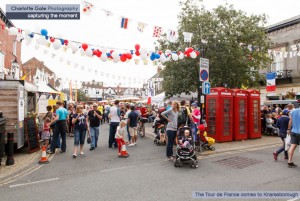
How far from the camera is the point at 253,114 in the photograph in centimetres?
1243

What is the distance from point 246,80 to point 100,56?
39.5ft

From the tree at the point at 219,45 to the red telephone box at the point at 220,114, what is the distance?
4770 millimetres

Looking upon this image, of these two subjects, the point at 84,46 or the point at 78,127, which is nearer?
the point at 78,127

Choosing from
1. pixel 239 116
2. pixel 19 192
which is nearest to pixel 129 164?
pixel 19 192

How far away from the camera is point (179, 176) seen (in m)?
6.07

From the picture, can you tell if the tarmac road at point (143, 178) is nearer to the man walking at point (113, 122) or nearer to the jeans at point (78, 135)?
the jeans at point (78, 135)

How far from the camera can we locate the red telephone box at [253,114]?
1230 centimetres

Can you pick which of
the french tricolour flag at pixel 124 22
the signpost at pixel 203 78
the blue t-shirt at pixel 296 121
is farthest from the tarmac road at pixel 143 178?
the french tricolour flag at pixel 124 22

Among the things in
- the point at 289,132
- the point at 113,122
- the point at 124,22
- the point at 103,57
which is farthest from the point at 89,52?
the point at 289,132

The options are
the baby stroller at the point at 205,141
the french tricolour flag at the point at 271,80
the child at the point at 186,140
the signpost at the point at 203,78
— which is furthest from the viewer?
the french tricolour flag at the point at 271,80

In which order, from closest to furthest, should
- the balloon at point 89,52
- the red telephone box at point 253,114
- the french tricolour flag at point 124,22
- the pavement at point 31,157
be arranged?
the pavement at point 31,157 < the french tricolour flag at point 124,22 < the balloon at point 89,52 < the red telephone box at point 253,114

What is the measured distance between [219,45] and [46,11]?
10783mm

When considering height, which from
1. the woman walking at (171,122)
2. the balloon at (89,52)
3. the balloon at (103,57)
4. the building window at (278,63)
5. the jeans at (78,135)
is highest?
the building window at (278,63)

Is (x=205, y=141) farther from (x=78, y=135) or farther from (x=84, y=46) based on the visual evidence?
(x=84, y=46)
